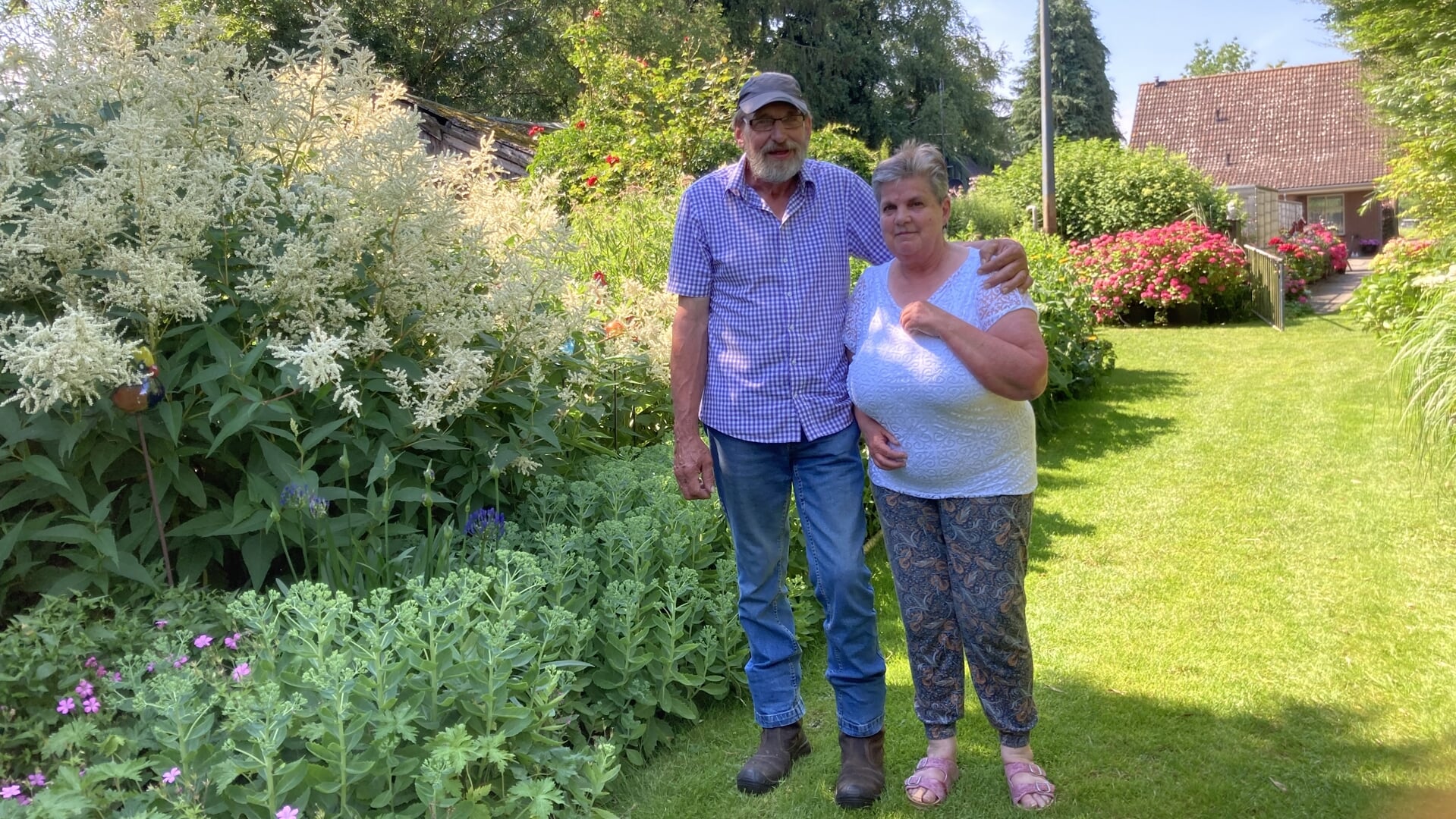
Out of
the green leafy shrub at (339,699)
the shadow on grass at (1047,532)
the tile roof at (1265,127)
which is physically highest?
the tile roof at (1265,127)

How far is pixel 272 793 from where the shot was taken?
2.24 metres

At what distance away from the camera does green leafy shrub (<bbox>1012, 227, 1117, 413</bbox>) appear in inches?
337

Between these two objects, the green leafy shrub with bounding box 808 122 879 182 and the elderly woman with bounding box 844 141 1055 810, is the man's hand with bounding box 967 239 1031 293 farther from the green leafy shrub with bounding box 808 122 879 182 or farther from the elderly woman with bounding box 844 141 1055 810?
the green leafy shrub with bounding box 808 122 879 182

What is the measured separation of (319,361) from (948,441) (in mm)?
1691

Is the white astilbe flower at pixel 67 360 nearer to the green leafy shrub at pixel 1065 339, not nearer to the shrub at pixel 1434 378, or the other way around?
the shrub at pixel 1434 378

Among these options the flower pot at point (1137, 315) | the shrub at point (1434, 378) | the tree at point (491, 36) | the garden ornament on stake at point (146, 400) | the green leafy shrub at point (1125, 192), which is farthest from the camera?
the tree at point (491, 36)

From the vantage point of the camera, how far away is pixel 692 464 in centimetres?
305

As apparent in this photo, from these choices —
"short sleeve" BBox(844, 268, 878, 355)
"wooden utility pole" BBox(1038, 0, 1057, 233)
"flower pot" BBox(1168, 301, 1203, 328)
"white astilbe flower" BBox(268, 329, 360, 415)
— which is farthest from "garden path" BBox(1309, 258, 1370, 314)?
"white astilbe flower" BBox(268, 329, 360, 415)

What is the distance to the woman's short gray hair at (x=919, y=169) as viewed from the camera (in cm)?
289

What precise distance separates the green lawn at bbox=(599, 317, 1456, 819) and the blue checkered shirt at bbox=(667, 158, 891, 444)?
1.13 metres

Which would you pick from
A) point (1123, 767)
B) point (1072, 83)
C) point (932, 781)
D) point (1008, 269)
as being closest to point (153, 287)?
point (1008, 269)

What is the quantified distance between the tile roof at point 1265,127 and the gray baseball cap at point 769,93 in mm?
36038

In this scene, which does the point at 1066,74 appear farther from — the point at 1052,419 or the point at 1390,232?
the point at 1052,419

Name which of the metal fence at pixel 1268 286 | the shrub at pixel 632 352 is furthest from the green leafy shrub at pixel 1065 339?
the metal fence at pixel 1268 286
